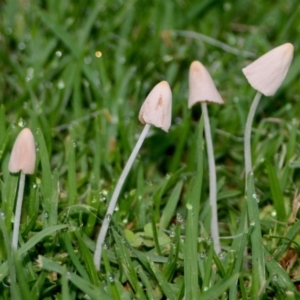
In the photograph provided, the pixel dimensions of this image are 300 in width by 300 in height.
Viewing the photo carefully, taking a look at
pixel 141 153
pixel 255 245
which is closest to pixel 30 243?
pixel 255 245

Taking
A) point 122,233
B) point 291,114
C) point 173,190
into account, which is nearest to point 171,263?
point 122,233

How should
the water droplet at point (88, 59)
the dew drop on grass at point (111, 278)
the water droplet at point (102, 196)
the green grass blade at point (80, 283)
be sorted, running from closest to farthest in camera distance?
the green grass blade at point (80, 283), the dew drop on grass at point (111, 278), the water droplet at point (102, 196), the water droplet at point (88, 59)

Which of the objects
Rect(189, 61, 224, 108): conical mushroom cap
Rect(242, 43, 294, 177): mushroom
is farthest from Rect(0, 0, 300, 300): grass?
Rect(242, 43, 294, 177): mushroom

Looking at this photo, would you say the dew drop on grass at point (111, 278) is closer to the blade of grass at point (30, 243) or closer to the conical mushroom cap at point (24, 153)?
the blade of grass at point (30, 243)

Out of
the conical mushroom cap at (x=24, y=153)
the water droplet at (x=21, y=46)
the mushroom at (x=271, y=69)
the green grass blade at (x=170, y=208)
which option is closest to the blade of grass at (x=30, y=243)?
the conical mushroom cap at (x=24, y=153)

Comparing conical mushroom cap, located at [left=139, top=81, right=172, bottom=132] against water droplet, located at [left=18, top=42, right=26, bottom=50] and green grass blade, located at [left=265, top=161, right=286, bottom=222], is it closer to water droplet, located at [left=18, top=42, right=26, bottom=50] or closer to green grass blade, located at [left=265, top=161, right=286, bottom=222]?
green grass blade, located at [left=265, top=161, right=286, bottom=222]

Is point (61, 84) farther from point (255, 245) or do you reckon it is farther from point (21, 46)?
point (255, 245)

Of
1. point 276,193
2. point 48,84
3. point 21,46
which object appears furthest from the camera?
point 21,46
